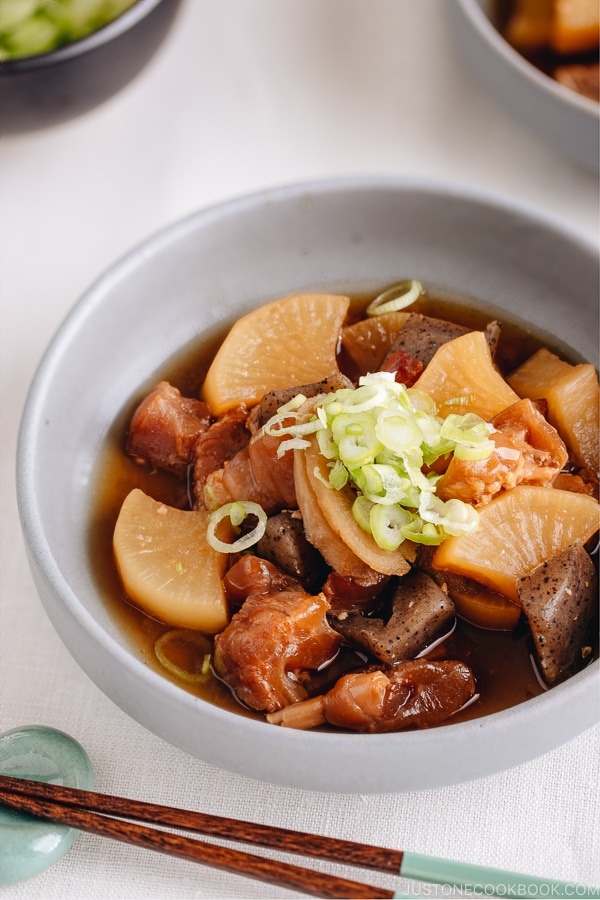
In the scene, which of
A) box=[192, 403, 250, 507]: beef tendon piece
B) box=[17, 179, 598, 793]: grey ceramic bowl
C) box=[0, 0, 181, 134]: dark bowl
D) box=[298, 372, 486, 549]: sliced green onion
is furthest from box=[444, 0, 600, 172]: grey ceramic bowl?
box=[192, 403, 250, 507]: beef tendon piece

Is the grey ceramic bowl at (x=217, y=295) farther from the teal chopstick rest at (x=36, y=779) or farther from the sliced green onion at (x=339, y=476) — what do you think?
the sliced green onion at (x=339, y=476)

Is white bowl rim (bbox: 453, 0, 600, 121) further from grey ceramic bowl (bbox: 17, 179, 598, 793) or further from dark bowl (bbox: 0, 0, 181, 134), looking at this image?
dark bowl (bbox: 0, 0, 181, 134)

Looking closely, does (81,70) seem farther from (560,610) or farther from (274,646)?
(560,610)

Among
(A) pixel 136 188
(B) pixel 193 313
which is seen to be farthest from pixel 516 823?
(A) pixel 136 188

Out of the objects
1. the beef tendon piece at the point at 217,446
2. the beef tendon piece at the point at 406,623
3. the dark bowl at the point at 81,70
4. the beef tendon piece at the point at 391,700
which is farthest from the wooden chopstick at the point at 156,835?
the dark bowl at the point at 81,70

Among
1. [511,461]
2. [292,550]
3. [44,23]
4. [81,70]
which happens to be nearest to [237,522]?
[292,550]
